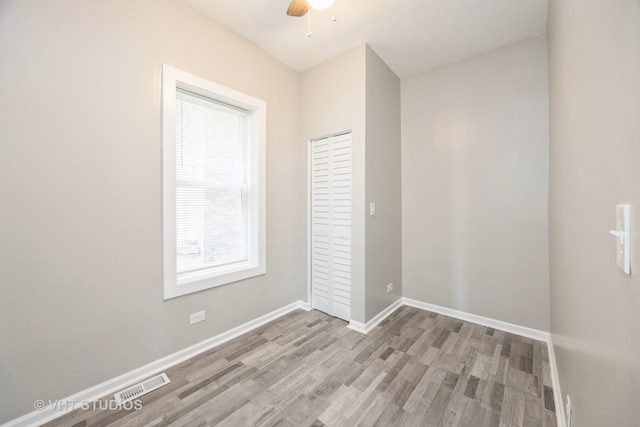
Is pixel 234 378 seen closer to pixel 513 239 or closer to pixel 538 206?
pixel 513 239

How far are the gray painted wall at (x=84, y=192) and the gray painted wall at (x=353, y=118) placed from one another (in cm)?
123

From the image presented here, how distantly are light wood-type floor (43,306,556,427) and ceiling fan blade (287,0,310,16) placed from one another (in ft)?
8.94

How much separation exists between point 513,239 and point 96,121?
3658 millimetres

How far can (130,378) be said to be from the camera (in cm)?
183

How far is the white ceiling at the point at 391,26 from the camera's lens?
211 cm

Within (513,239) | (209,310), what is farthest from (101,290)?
(513,239)

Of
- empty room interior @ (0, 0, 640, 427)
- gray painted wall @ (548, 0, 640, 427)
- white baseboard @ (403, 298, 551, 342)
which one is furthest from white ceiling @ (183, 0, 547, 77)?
white baseboard @ (403, 298, 551, 342)

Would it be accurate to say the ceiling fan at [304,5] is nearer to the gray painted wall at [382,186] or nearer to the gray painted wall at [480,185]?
the gray painted wall at [382,186]

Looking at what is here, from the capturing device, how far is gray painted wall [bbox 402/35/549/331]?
243cm

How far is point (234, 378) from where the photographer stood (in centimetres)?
190

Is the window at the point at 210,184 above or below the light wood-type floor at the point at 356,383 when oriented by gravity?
above

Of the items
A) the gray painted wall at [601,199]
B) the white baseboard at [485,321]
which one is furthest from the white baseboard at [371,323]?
the gray painted wall at [601,199]

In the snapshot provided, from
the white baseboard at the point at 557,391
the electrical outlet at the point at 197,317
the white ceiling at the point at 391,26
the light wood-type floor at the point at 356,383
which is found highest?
the white ceiling at the point at 391,26

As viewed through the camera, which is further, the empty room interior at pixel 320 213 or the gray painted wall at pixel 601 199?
the empty room interior at pixel 320 213
